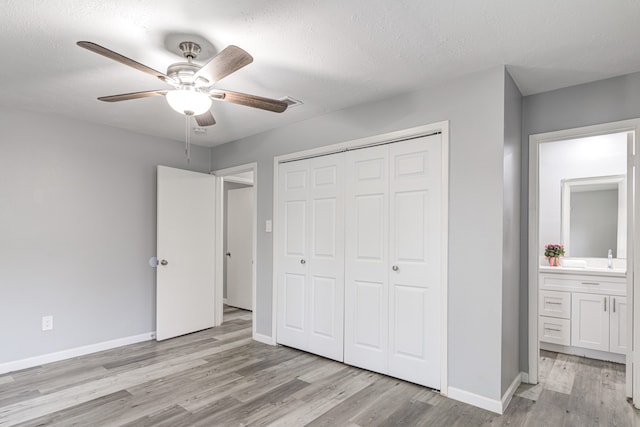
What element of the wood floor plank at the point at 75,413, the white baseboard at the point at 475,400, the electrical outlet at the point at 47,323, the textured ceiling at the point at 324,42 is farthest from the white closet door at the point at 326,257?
the electrical outlet at the point at 47,323

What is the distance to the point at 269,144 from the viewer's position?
161 inches

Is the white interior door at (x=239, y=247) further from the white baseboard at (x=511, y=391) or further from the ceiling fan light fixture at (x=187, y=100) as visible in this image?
the white baseboard at (x=511, y=391)

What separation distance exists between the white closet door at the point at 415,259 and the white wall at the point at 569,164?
2.06 m

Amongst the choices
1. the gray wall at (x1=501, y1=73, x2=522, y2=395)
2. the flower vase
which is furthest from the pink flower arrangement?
the gray wall at (x1=501, y1=73, x2=522, y2=395)

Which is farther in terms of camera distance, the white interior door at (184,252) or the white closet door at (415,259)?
the white interior door at (184,252)

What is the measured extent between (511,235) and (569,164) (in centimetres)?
212

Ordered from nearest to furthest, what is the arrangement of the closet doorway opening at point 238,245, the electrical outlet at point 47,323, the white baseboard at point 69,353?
the white baseboard at point 69,353 < the electrical outlet at point 47,323 < the closet doorway opening at point 238,245

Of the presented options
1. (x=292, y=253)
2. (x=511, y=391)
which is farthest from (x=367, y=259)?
(x=511, y=391)

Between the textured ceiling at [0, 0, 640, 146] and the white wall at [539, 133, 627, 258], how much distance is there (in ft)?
5.30

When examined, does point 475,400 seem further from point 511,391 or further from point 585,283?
point 585,283

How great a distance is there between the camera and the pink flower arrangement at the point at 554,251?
4.06m

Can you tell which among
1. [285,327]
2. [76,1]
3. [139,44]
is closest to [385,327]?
[285,327]

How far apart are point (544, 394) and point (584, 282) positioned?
143 centimetres

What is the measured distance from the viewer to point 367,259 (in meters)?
3.22
